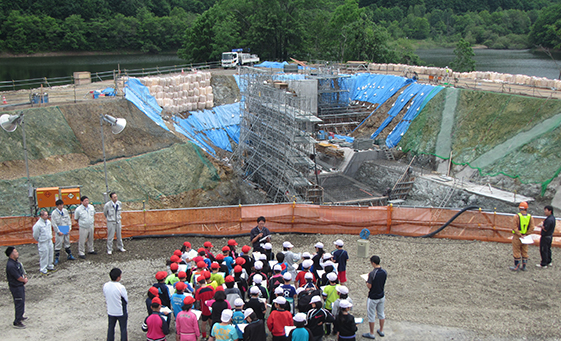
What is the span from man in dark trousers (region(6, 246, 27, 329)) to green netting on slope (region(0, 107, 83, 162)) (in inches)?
499

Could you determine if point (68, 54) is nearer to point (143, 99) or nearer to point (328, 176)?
point (143, 99)

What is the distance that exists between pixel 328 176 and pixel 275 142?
482 centimetres

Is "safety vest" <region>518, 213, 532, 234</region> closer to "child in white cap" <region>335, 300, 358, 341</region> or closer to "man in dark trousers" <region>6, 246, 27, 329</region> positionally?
"child in white cap" <region>335, 300, 358, 341</region>

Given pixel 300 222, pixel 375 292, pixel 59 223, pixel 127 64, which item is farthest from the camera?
pixel 127 64

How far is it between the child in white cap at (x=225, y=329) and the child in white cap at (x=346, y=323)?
1758 mm

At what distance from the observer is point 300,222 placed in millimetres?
15266

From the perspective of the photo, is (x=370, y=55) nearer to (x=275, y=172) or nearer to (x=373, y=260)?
(x=275, y=172)

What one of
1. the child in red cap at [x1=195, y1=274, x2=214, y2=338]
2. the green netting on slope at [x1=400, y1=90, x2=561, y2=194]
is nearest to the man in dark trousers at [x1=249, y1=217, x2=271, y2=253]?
the child in red cap at [x1=195, y1=274, x2=214, y2=338]

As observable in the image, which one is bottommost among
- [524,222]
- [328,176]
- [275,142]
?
[328,176]

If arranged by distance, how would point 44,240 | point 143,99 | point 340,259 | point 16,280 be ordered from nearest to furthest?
1. point 16,280
2. point 340,259
3. point 44,240
4. point 143,99

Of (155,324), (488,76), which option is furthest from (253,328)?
(488,76)

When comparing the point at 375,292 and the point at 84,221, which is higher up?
the point at 84,221

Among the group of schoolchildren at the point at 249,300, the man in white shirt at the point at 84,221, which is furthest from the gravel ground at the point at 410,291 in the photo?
the group of schoolchildren at the point at 249,300

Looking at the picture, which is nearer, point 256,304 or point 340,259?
point 256,304
